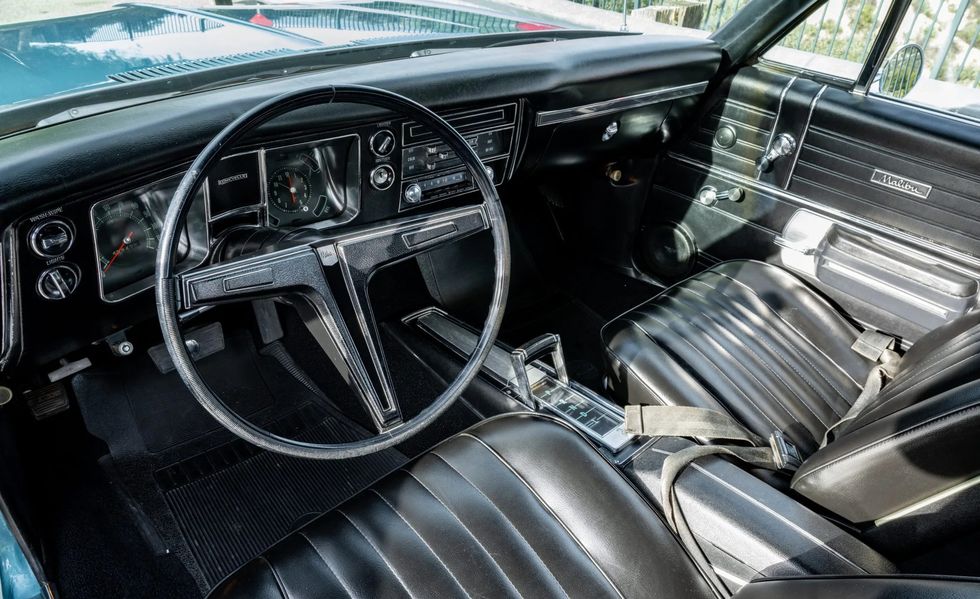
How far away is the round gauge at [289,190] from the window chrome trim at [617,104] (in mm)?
762

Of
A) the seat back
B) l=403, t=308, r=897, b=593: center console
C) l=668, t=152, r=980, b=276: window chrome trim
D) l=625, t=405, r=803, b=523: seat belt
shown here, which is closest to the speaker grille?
l=668, t=152, r=980, b=276: window chrome trim

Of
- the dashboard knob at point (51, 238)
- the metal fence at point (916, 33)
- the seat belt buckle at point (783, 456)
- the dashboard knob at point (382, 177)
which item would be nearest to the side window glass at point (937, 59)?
the metal fence at point (916, 33)

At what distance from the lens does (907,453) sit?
39.2 inches

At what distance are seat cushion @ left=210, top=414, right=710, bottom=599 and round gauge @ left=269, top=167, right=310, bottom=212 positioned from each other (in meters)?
0.74

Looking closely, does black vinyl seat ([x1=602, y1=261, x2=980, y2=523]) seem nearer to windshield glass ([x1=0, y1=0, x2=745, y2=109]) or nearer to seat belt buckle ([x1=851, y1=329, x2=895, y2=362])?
seat belt buckle ([x1=851, y1=329, x2=895, y2=362])

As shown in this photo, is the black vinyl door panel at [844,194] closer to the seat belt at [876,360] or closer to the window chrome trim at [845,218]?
the window chrome trim at [845,218]

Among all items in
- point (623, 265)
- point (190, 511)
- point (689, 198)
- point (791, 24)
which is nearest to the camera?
point (190, 511)

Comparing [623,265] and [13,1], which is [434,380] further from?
[13,1]

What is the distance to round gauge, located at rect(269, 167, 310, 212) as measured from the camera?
169 centimetres

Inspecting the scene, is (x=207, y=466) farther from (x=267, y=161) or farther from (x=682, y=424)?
(x=682, y=424)

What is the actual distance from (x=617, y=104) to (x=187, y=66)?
130 centimetres

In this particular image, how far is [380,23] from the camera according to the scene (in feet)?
7.36

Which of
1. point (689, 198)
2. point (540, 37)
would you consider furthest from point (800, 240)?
point (540, 37)

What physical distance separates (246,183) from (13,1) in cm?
71
